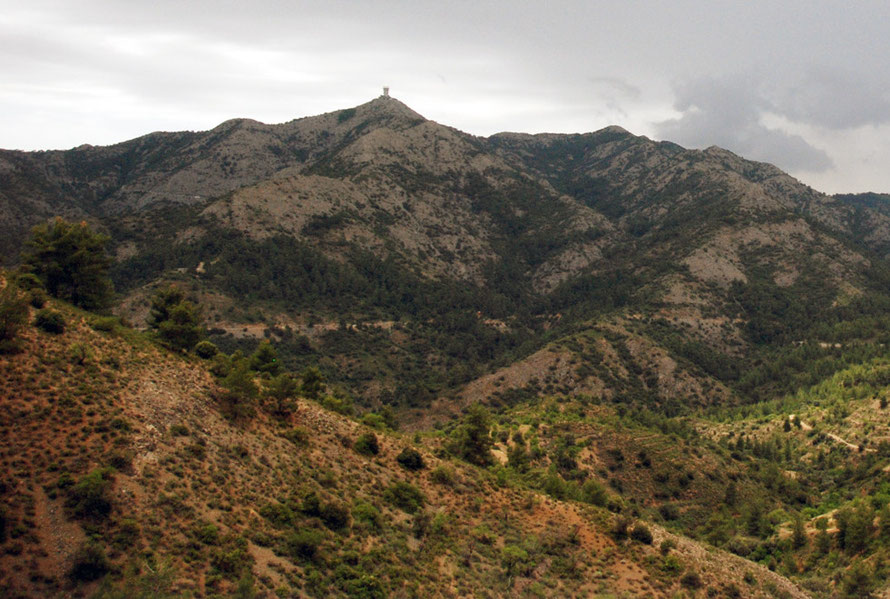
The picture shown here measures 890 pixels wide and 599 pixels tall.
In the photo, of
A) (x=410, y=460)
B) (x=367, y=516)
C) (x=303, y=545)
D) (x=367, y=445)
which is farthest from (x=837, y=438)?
(x=303, y=545)

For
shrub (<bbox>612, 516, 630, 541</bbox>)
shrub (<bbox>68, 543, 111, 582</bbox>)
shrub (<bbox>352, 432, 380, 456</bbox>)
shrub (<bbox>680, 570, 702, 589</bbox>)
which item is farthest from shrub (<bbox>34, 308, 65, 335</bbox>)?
shrub (<bbox>680, 570, 702, 589</bbox>)

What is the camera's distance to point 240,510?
26.8 metres

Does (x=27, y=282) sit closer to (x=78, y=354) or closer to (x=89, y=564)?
(x=78, y=354)

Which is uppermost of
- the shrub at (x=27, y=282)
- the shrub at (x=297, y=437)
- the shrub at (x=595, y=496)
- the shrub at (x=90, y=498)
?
the shrub at (x=27, y=282)

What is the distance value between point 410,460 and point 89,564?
76.4ft

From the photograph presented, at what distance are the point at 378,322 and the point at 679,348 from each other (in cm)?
7916

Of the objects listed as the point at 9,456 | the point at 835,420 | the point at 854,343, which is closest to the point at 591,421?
the point at 835,420

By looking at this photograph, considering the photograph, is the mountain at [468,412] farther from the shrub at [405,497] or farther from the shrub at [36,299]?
the shrub at [36,299]

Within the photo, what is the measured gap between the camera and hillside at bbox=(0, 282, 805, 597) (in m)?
21.2

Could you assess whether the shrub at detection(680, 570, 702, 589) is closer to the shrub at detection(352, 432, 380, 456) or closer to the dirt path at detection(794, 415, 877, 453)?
the shrub at detection(352, 432, 380, 456)

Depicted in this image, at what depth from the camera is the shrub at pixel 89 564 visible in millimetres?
19391

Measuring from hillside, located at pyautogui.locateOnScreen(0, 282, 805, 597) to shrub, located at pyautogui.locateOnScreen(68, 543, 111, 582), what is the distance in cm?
4

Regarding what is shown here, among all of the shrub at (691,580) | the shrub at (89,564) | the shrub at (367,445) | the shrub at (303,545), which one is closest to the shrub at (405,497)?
the shrub at (367,445)

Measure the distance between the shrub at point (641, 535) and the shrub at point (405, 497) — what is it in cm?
1468
